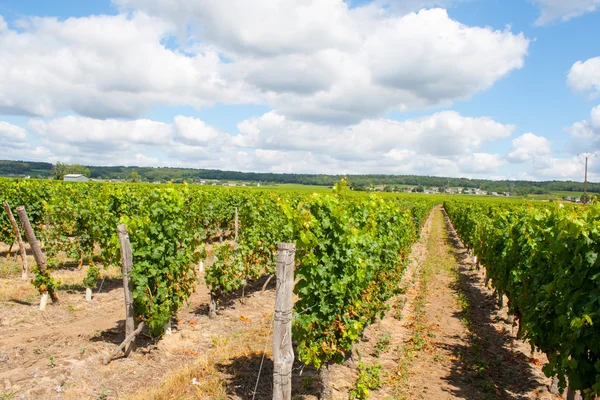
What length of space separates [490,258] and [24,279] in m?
13.4

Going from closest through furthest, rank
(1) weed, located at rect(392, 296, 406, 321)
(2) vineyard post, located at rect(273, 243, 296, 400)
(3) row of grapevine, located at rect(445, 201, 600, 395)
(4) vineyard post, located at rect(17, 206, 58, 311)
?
(3) row of grapevine, located at rect(445, 201, 600, 395)
(2) vineyard post, located at rect(273, 243, 296, 400)
(4) vineyard post, located at rect(17, 206, 58, 311)
(1) weed, located at rect(392, 296, 406, 321)

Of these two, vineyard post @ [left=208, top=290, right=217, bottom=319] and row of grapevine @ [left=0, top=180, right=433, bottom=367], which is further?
vineyard post @ [left=208, top=290, right=217, bottom=319]

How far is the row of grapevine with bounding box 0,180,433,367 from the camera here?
527 cm

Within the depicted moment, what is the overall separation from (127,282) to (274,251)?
17.7 ft

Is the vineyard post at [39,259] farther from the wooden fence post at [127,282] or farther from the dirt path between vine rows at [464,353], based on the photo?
the dirt path between vine rows at [464,353]

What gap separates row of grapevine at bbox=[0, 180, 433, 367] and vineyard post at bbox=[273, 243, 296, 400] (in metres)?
0.71

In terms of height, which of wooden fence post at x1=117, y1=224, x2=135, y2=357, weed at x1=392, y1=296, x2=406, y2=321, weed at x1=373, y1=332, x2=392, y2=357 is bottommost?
weed at x1=392, y1=296, x2=406, y2=321

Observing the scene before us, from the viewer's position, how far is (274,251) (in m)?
11.4

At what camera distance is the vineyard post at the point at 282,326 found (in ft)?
14.2

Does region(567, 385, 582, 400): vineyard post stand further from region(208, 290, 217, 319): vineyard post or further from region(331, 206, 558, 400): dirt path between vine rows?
region(208, 290, 217, 319): vineyard post

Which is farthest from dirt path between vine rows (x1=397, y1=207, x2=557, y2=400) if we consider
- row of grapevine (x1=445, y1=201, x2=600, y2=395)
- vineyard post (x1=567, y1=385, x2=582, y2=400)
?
row of grapevine (x1=445, y1=201, x2=600, y2=395)

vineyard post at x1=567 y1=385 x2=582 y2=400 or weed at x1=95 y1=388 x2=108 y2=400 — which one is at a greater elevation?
vineyard post at x1=567 y1=385 x2=582 y2=400

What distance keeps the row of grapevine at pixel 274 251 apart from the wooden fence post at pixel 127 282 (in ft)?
0.43

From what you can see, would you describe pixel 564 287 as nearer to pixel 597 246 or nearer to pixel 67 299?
pixel 597 246
